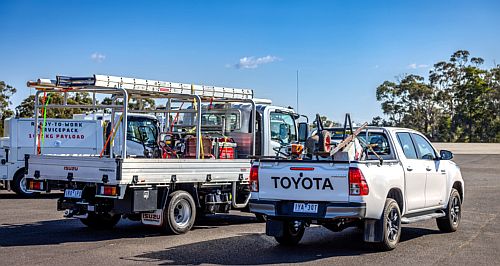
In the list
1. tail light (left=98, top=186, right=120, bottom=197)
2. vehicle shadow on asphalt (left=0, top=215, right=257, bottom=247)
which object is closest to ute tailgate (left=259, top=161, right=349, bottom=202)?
tail light (left=98, top=186, right=120, bottom=197)

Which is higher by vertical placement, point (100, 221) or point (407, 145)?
point (407, 145)

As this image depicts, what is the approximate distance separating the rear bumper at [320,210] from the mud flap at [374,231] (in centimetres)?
44

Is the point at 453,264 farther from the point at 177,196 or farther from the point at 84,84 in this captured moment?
the point at 84,84

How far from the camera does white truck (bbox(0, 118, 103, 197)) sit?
18.4m

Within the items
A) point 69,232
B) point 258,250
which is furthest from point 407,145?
point 69,232

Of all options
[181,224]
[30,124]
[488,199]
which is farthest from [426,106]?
[181,224]

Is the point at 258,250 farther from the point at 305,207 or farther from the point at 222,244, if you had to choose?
the point at 305,207

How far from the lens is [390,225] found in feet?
31.6

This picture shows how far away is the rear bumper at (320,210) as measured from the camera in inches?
351

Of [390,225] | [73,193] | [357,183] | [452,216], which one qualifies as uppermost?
[357,183]

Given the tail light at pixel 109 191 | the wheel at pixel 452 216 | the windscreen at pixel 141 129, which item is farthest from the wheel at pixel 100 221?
the windscreen at pixel 141 129

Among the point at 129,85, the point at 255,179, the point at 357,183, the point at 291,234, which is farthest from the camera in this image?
the point at 129,85

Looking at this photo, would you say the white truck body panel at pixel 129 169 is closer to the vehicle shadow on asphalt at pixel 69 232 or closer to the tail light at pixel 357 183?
the vehicle shadow on asphalt at pixel 69 232

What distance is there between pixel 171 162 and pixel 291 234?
2.33 meters
